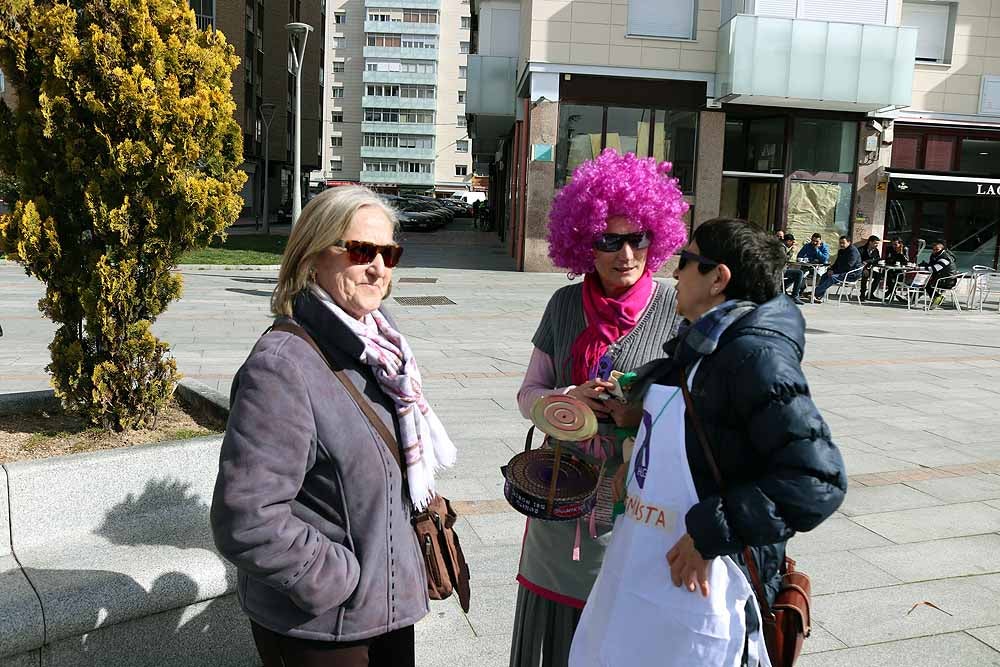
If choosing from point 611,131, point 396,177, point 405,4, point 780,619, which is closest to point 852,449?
point 780,619

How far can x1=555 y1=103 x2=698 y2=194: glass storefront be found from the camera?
69.5ft

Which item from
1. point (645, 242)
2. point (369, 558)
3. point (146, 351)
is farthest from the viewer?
point (146, 351)

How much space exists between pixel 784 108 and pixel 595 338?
21.2 meters

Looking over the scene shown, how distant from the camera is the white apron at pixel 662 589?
199 cm

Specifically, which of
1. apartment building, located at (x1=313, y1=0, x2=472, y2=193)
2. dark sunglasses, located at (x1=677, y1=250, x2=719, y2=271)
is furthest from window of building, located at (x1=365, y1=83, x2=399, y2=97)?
dark sunglasses, located at (x1=677, y1=250, x2=719, y2=271)

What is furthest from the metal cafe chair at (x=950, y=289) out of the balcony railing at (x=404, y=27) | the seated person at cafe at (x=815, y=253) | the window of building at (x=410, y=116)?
the balcony railing at (x=404, y=27)

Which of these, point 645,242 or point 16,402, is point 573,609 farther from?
point 16,402

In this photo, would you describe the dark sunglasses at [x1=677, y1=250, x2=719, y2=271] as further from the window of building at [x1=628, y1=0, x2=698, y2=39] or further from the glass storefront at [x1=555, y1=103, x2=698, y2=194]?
the window of building at [x1=628, y1=0, x2=698, y2=39]

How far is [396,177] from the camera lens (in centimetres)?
10112

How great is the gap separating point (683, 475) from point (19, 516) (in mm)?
2628

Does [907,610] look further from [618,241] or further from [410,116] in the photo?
[410,116]

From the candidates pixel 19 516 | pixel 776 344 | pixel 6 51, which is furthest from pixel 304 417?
pixel 6 51

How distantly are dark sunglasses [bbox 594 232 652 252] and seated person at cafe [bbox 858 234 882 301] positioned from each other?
54.5ft

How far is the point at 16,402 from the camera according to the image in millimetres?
4430
